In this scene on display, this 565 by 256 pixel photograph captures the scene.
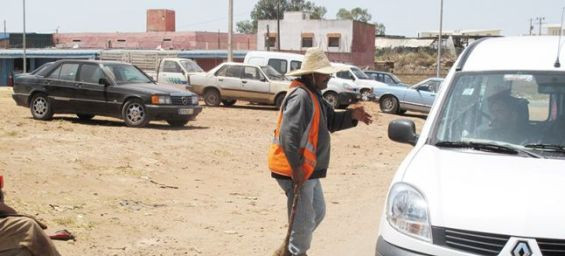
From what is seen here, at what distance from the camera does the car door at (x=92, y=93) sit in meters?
15.3

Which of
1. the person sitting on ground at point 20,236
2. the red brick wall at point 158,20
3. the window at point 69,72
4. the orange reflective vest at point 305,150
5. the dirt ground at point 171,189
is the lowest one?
the dirt ground at point 171,189

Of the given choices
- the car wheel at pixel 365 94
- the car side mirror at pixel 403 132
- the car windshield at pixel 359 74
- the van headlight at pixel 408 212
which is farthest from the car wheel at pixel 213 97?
the van headlight at pixel 408 212

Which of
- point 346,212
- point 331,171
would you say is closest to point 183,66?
point 331,171

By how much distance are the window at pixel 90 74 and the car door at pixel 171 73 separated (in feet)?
27.8

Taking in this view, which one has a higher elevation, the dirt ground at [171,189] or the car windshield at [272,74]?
the car windshield at [272,74]

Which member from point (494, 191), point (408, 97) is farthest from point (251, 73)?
point (494, 191)

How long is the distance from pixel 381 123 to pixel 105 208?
14.4 metres

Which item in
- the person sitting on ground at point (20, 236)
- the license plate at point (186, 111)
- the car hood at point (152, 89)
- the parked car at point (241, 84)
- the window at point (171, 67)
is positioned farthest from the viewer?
the window at point (171, 67)

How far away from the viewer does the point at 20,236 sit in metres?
4.04

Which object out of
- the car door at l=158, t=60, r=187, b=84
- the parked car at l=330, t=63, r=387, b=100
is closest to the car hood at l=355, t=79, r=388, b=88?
the parked car at l=330, t=63, r=387, b=100

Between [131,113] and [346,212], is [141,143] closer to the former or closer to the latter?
[131,113]

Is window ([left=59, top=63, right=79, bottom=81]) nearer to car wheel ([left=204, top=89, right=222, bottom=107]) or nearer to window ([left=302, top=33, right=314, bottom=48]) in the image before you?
car wheel ([left=204, top=89, right=222, bottom=107])

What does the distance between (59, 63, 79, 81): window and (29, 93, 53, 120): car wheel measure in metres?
0.63

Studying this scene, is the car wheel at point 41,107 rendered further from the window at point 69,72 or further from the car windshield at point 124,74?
the car windshield at point 124,74
